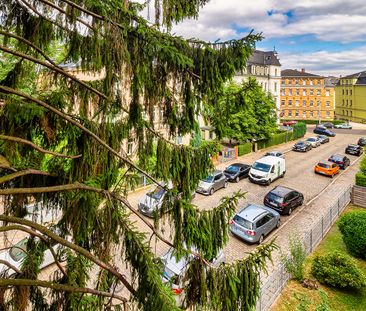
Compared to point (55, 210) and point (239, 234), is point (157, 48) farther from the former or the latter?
point (239, 234)

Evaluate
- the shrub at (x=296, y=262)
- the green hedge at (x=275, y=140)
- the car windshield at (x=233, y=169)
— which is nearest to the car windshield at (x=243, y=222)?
the shrub at (x=296, y=262)

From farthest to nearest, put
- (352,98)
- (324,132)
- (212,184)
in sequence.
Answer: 1. (352,98)
2. (324,132)
3. (212,184)

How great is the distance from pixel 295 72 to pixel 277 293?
227 ft

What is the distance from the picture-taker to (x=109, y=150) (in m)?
5.20

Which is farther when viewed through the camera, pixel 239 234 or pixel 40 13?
pixel 239 234

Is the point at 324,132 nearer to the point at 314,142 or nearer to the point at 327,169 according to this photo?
the point at 314,142

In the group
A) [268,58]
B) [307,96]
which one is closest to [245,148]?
[268,58]

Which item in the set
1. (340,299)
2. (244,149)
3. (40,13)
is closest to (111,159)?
(40,13)

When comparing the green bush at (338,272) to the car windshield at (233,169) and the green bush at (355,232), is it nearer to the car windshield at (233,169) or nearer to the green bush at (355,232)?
the green bush at (355,232)

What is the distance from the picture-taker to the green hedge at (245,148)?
110 ft

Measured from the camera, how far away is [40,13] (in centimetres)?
523

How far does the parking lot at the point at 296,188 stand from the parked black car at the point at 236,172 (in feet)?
1.53

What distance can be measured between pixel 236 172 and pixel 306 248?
456 inches

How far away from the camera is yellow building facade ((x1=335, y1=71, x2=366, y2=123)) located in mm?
71562
